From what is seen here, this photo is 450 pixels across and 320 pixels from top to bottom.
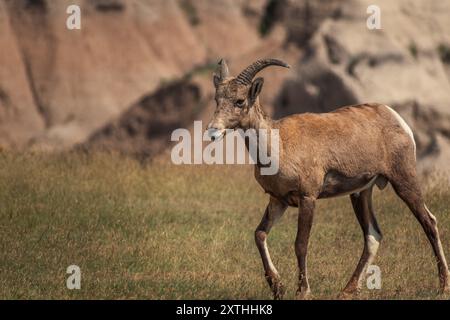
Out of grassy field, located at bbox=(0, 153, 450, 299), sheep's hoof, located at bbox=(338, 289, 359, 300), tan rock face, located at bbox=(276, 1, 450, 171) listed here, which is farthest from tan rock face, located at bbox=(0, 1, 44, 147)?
sheep's hoof, located at bbox=(338, 289, 359, 300)

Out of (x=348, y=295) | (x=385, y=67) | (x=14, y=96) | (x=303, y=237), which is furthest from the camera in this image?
(x=14, y=96)

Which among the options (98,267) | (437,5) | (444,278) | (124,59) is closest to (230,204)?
(98,267)

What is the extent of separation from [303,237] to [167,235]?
358 cm

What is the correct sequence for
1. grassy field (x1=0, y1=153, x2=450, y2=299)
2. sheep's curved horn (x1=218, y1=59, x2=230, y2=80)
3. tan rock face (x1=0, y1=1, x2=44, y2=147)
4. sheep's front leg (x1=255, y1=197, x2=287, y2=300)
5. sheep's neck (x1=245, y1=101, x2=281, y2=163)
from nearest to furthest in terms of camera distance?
sheep's front leg (x1=255, y1=197, x2=287, y2=300) < sheep's neck (x1=245, y1=101, x2=281, y2=163) < sheep's curved horn (x1=218, y1=59, x2=230, y2=80) < grassy field (x1=0, y1=153, x2=450, y2=299) < tan rock face (x1=0, y1=1, x2=44, y2=147)

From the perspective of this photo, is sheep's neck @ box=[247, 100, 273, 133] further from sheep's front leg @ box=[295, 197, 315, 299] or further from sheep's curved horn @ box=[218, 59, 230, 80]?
sheep's front leg @ box=[295, 197, 315, 299]

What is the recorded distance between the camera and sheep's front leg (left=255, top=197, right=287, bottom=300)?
10719 mm

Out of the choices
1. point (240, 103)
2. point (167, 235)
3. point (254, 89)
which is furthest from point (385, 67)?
point (240, 103)

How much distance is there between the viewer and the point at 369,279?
38.5ft

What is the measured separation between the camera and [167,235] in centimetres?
1394

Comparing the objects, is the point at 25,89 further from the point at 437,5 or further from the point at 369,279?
the point at 369,279

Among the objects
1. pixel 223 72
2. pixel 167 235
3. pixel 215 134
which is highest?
pixel 223 72

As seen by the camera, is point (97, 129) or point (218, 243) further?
point (97, 129)

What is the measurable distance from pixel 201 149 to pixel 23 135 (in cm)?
900

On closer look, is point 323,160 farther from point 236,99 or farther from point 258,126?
point 236,99
